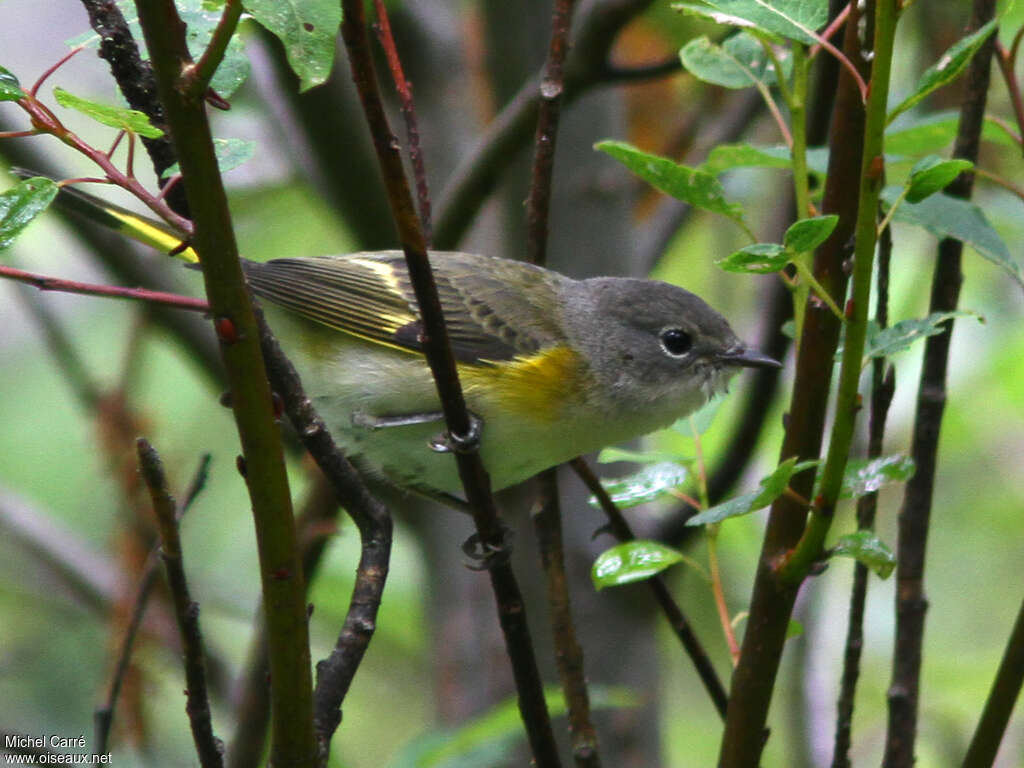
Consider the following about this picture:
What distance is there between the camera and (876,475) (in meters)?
1.72

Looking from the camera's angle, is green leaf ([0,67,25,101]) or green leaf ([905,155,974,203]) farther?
green leaf ([905,155,974,203])

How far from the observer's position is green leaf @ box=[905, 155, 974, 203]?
56.2 inches

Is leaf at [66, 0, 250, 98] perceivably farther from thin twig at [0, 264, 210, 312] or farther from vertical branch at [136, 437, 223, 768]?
vertical branch at [136, 437, 223, 768]

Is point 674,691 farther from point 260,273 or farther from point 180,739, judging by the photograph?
point 260,273

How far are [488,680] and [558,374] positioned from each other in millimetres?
1764

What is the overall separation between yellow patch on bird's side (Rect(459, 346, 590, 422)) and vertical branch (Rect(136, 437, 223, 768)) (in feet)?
4.92

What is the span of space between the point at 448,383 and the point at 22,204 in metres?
0.63

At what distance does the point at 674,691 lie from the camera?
738 centimetres

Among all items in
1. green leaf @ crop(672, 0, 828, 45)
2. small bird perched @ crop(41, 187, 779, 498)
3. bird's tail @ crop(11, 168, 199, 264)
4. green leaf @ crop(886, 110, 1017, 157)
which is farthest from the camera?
small bird perched @ crop(41, 187, 779, 498)

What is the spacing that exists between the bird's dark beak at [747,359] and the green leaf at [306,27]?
222cm

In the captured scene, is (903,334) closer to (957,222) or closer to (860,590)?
(957,222)

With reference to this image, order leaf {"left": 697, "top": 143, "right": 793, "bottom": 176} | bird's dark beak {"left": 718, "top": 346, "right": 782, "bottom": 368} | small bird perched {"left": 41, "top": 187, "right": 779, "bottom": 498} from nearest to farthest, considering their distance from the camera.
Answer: leaf {"left": 697, "top": 143, "right": 793, "bottom": 176} → small bird perched {"left": 41, "top": 187, "right": 779, "bottom": 498} → bird's dark beak {"left": 718, "top": 346, "right": 782, "bottom": 368}

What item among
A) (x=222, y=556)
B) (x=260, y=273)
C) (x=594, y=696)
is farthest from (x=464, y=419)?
(x=222, y=556)

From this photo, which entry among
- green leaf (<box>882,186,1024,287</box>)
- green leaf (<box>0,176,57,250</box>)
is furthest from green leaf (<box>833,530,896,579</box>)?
green leaf (<box>0,176,57,250</box>)
